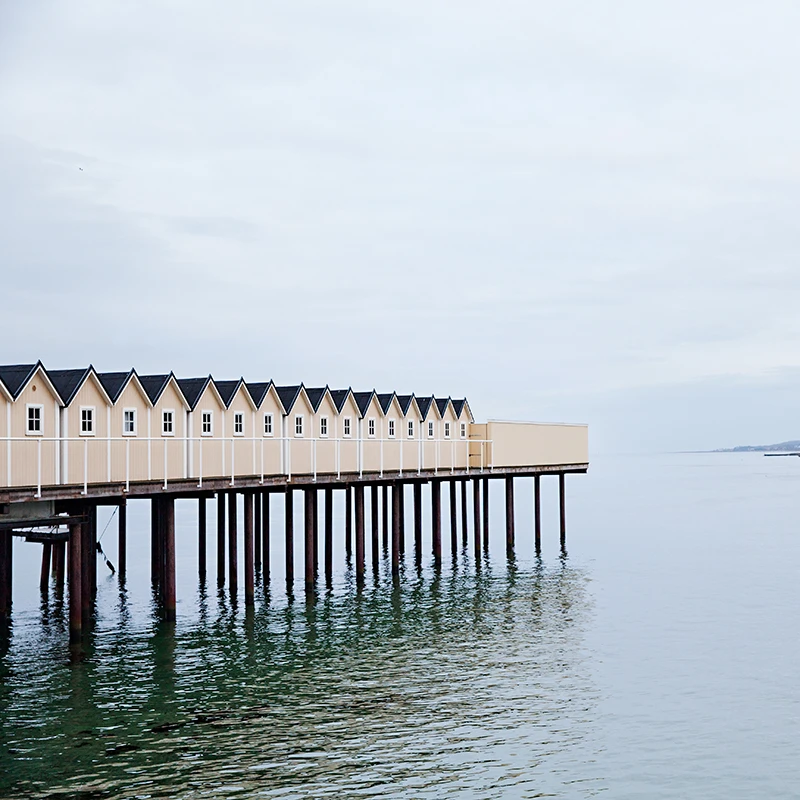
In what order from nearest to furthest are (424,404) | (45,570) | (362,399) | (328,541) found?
(45,570) < (362,399) < (328,541) < (424,404)

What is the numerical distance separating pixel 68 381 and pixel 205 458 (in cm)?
557

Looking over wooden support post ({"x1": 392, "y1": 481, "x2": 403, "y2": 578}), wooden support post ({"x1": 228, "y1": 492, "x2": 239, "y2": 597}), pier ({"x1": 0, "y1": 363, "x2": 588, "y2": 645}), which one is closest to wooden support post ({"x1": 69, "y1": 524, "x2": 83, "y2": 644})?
pier ({"x1": 0, "y1": 363, "x2": 588, "y2": 645})

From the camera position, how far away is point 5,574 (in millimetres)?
35562

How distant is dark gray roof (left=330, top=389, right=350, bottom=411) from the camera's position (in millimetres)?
42281

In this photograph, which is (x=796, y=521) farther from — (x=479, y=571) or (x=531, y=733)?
(x=531, y=733)

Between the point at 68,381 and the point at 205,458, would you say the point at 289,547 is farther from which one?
the point at 68,381

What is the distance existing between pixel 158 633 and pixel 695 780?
17520 millimetres

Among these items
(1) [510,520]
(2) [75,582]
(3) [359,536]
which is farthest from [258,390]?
(1) [510,520]

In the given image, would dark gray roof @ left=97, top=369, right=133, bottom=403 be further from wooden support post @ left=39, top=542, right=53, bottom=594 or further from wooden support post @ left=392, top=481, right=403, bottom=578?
wooden support post @ left=392, top=481, right=403, bottom=578

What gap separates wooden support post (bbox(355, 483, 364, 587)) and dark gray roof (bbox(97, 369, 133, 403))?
1216 cm

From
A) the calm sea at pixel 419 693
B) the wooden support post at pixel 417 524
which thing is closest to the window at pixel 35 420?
the calm sea at pixel 419 693

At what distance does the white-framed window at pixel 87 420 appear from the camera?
30188 millimetres

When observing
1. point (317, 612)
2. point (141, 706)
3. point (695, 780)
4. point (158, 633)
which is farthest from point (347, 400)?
point (695, 780)

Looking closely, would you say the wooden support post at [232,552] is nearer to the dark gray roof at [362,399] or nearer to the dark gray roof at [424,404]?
the dark gray roof at [362,399]
